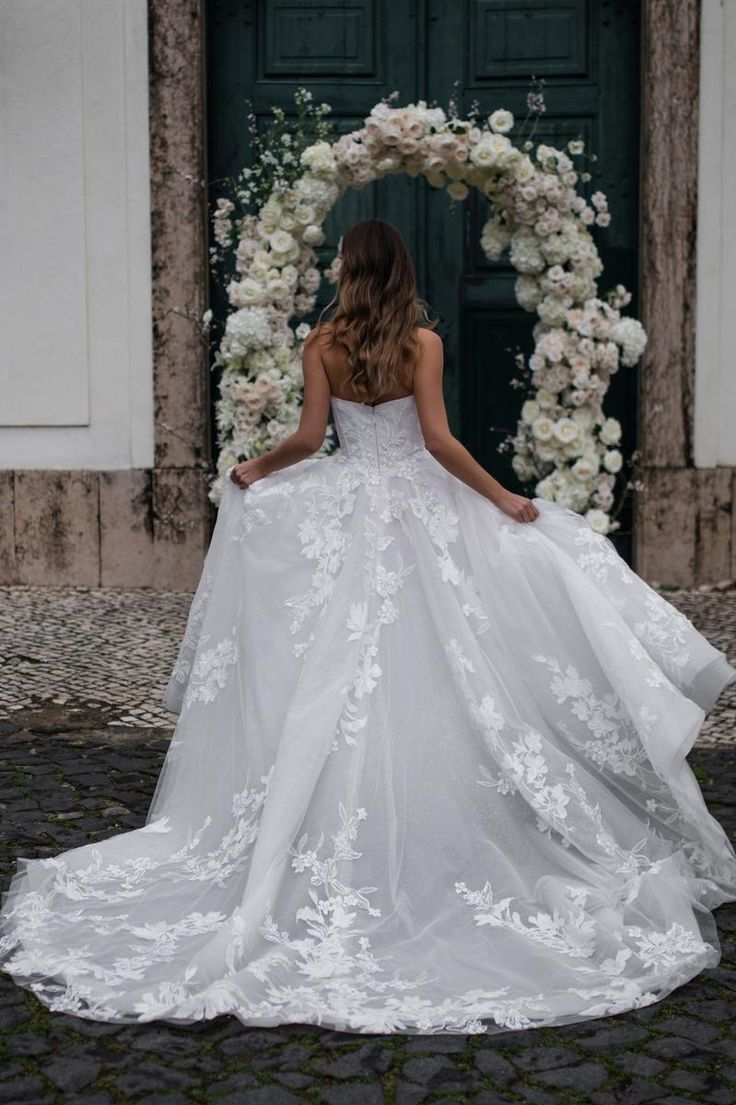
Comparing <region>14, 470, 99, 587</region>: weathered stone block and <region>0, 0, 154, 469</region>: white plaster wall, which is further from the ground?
<region>0, 0, 154, 469</region>: white plaster wall

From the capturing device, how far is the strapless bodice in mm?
3777

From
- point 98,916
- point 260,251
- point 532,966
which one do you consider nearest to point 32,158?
point 260,251

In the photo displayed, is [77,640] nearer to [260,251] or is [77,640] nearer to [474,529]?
[260,251]

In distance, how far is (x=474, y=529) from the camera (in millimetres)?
3770

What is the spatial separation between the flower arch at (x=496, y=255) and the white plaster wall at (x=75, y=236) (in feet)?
4.20

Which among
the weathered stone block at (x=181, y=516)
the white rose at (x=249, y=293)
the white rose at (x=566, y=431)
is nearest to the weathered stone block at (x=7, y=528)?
the weathered stone block at (x=181, y=516)

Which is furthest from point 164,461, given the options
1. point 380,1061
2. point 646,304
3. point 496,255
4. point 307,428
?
point 380,1061

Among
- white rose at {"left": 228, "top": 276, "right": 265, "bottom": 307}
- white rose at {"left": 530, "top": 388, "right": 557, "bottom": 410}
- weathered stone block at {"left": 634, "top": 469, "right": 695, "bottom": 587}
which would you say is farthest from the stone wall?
weathered stone block at {"left": 634, "top": 469, "right": 695, "bottom": 587}

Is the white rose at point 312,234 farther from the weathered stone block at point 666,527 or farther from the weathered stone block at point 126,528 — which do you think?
the weathered stone block at point 666,527

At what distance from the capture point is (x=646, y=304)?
7.98 meters

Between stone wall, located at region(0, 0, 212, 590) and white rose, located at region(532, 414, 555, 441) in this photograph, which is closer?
white rose, located at region(532, 414, 555, 441)

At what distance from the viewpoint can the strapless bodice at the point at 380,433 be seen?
3.78 meters

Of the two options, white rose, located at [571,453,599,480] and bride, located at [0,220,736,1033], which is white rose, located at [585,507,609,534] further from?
bride, located at [0,220,736,1033]

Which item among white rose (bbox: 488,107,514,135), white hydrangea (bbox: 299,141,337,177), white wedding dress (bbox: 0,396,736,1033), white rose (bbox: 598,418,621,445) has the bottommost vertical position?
white wedding dress (bbox: 0,396,736,1033)
